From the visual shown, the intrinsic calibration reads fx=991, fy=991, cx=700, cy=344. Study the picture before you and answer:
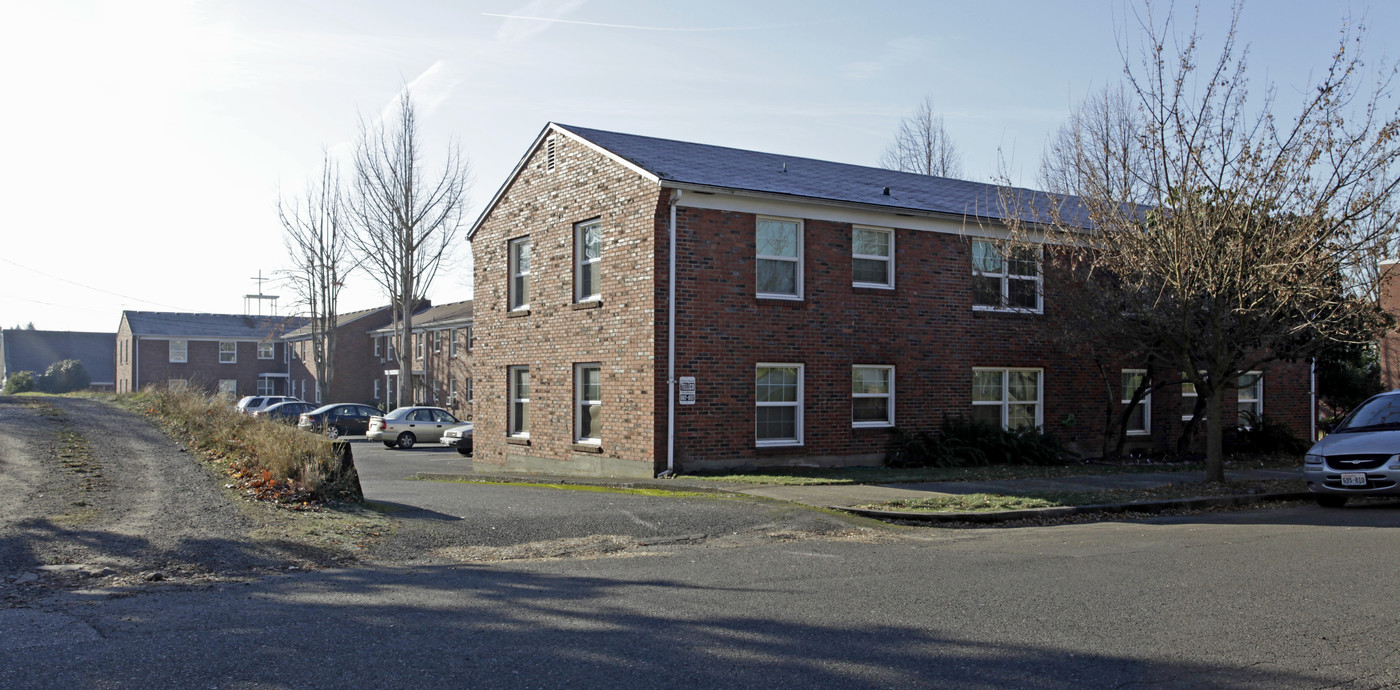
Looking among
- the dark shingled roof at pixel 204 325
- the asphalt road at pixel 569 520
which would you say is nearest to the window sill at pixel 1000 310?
the asphalt road at pixel 569 520

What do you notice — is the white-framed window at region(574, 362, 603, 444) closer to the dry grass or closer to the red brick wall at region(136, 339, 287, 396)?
the dry grass

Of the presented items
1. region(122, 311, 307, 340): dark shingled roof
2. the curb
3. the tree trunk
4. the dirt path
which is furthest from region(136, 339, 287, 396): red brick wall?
the tree trunk

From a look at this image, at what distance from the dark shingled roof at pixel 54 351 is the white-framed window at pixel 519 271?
241 feet

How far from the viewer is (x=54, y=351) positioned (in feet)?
272

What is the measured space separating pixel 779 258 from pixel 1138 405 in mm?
9886

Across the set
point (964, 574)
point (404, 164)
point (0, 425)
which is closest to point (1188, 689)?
point (964, 574)

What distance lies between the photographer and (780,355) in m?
18.3

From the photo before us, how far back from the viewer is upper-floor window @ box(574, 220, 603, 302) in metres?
19.5

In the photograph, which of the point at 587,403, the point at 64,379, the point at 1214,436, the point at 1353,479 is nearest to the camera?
the point at 1353,479

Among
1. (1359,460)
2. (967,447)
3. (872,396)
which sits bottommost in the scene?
(967,447)

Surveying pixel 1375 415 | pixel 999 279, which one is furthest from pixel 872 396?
pixel 1375 415

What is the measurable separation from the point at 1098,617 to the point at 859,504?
618 cm

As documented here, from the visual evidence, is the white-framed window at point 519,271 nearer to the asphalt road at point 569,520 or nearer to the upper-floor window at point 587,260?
the upper-floor window at point 587,260

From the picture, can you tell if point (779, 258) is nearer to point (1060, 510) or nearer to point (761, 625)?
point (1060, 510)
